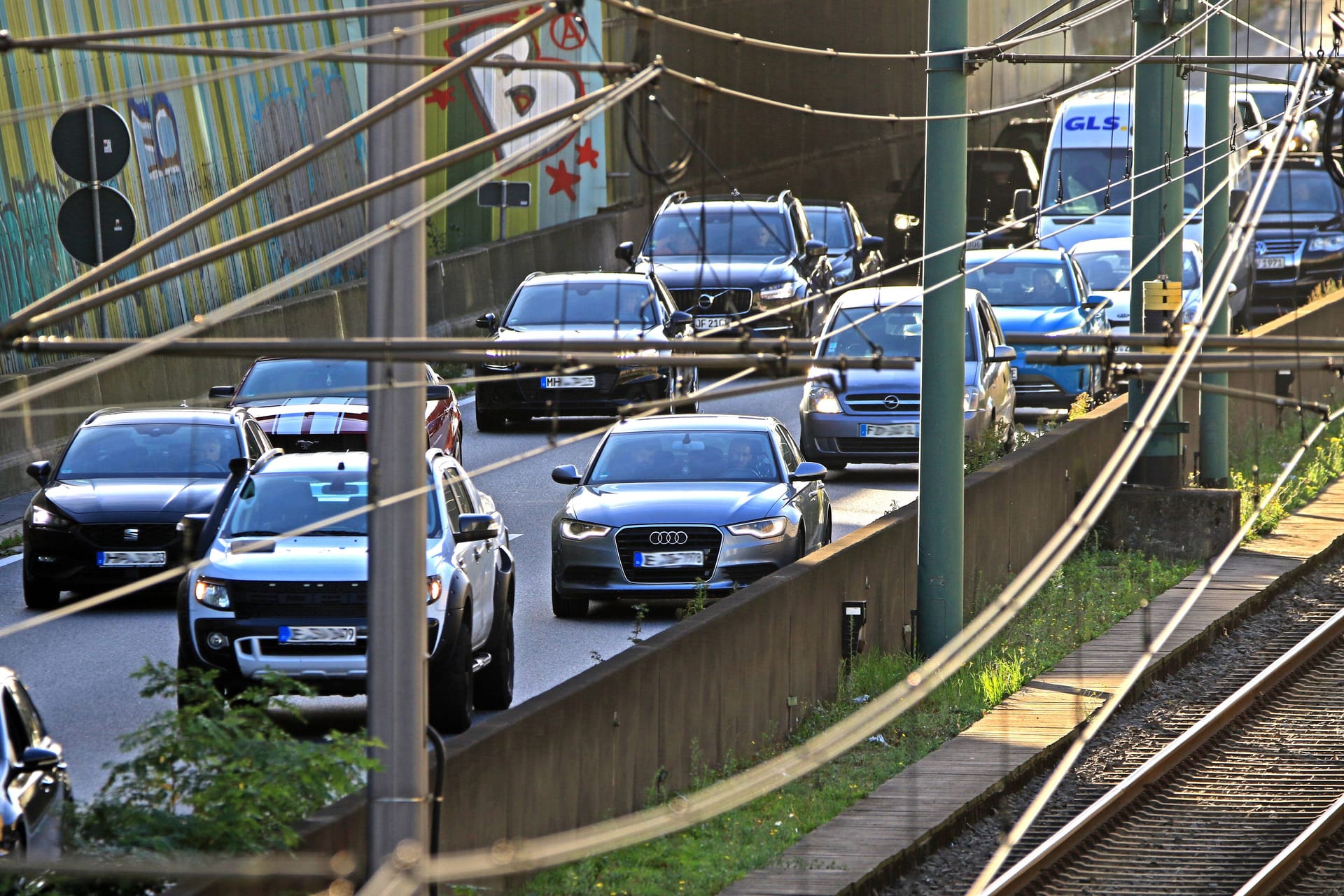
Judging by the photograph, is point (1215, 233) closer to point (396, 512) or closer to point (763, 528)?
point (763, 528)

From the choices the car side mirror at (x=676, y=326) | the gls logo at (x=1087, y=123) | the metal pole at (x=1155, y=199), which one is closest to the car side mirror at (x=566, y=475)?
the car side mirror at (x=676, y=326)

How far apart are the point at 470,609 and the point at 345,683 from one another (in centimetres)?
89

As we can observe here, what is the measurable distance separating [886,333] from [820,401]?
1275 mm

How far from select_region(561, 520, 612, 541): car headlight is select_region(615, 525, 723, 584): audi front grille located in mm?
143

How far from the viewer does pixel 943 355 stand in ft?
51.6

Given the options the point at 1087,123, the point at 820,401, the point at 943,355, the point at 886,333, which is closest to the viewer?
the point at 943,355

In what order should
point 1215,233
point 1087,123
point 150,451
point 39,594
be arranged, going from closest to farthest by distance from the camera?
point 39,594 → point 150,451 → point 1215,233 → point 1087,123

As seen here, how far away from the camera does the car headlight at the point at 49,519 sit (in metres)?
16.7

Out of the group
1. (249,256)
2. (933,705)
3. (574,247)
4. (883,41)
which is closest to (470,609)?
(933,705)

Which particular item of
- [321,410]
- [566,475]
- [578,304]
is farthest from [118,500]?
[578,304]

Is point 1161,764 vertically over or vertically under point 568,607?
under

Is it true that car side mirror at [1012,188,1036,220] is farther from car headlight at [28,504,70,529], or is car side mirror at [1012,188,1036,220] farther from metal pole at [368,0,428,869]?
metal pole at [368,0,428,869]

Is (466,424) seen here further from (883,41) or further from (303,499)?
(883,41)

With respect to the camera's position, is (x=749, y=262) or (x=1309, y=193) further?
(x=1309, y=193)
